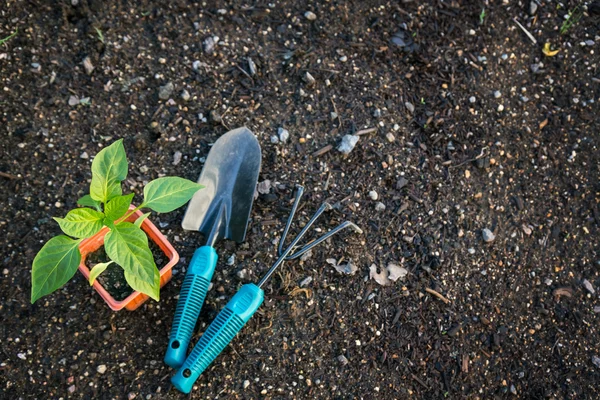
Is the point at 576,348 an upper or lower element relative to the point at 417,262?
lower

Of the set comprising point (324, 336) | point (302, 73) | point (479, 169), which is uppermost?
point (302, 73)

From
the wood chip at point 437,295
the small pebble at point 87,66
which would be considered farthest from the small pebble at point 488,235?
the small pebble at point 87,66

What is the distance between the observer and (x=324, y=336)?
1.87 metres

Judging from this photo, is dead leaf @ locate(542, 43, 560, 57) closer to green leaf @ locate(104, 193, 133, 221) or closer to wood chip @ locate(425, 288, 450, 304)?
wood chip @ locate(425, 288, 450, 304)

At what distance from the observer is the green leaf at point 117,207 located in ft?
4.83

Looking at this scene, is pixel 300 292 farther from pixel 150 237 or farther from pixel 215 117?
pixel 215 117

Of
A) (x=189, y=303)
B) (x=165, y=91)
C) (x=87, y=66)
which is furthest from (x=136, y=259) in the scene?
(x=87, y=66)

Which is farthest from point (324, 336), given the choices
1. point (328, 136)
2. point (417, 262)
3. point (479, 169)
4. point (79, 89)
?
point (79, 89)

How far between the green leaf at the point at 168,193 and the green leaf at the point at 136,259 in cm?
10

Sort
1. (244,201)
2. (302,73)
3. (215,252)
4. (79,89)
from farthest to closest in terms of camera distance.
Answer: (302,73), (79,89), (244,201), (215,252)

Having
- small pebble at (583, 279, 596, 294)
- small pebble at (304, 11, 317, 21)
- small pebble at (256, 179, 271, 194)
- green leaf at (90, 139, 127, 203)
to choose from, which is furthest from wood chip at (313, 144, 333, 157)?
small pebble at (583, 279, 596, 294)

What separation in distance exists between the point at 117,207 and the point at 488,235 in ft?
4.63

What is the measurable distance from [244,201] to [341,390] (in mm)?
752

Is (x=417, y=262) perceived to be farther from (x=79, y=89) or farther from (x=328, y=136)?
(x=79, y=89)
